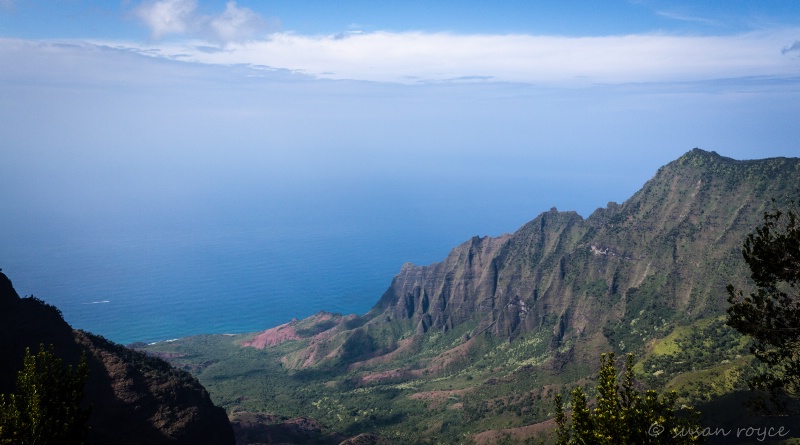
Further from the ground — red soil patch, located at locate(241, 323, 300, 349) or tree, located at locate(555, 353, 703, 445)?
tree, located at locate(555, 353, 703, 445)

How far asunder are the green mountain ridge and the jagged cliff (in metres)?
27.9

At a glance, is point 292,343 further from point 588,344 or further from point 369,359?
point 588,344

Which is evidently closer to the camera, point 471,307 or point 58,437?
point 58,437

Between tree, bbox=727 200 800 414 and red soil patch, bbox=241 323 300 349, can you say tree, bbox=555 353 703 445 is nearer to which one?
tree, bbox=727 200 800 414

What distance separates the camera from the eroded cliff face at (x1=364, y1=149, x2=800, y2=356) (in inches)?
3959

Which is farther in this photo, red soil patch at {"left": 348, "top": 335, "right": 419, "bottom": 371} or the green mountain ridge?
red soil patch at {"left": 348, "top": 335, "right": 419, "bottom": 371}

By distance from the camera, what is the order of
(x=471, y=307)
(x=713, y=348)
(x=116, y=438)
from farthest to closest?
1. (x=471, y=307)
2. (x=713, y=348)
3. (x=116, y=438)

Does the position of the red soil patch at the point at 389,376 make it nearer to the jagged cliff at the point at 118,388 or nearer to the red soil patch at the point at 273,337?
the red soil patch at the point at 273,337

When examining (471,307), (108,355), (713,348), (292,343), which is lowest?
(292,343)

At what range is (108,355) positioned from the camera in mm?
64000

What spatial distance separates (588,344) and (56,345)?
85512mm

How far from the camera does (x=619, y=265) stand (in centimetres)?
11688

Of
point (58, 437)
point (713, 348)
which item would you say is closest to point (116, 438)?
point (58, 437)

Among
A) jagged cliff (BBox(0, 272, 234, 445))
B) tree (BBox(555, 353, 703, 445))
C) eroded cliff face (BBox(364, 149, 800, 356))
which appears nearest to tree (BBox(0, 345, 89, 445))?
tree (BBox(555, 353, 703, 445))
